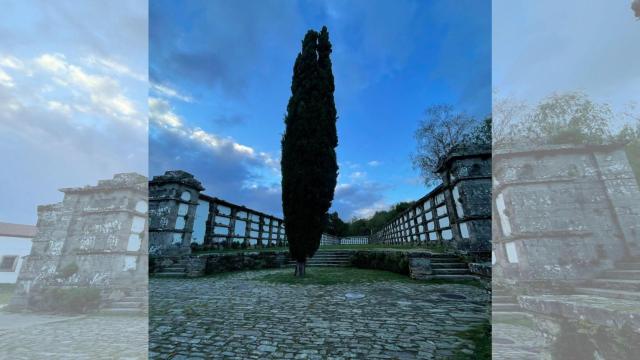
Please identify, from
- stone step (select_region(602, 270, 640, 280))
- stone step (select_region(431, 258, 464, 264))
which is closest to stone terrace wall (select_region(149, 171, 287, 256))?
stone step (select_region(431, 258, 464, 264))

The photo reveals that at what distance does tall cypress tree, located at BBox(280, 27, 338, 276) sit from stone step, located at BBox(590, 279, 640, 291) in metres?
6.74

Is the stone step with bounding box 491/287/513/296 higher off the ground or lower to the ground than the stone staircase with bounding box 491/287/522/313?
higher

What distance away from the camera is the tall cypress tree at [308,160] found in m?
9.32

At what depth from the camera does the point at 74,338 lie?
439cm

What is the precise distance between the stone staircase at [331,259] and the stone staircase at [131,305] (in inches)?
285

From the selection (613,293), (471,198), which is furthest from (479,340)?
(471,198)

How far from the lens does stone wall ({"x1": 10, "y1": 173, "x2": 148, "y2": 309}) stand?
737 cm

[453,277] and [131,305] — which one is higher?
[453,277]

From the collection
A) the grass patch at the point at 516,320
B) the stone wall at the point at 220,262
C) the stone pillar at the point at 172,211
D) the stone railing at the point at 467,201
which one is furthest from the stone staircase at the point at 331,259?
the grass patch at the point at 516,320

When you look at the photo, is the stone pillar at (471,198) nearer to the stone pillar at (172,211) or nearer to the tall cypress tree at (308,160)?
the tall cypress tree at (308,160)

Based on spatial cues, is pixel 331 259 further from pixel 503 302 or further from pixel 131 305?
pixel 503 302

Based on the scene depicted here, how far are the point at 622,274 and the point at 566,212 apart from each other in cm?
123

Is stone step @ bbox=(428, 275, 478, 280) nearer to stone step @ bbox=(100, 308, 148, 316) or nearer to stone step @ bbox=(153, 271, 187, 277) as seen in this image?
stone step @ bbox=(100, 308, 148, 316)

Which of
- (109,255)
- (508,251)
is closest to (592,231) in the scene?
(508,251)
